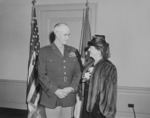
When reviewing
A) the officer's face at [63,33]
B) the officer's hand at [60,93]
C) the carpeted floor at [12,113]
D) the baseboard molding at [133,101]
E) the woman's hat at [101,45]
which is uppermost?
the officer's face at [63,33]

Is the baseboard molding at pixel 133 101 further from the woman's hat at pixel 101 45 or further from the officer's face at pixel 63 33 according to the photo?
the officer's face at pixel 63 33

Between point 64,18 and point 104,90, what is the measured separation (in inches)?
84.8

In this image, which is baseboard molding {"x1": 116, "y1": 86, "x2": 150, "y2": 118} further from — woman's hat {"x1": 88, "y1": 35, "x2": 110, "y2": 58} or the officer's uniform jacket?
woman's hat {"x1": 88, "y1": 35, "x2": 110, "y2": 58}

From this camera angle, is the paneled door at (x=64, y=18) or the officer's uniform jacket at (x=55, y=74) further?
the paneled door at (x=64, y=18)

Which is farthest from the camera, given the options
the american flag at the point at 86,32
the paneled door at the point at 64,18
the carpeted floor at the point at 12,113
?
the carpeted floor at the point at 12,113

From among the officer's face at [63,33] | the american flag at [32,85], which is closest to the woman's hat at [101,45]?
the officer's face at [63,33]

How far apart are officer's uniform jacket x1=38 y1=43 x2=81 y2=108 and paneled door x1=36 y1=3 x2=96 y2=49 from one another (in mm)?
1411

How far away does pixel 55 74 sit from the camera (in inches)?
92.7

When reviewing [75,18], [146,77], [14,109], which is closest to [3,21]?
[75,18]

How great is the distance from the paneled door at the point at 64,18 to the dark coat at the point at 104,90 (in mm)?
1711

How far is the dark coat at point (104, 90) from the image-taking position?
203cm

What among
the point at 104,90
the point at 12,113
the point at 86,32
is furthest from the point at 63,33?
the point at 12,113

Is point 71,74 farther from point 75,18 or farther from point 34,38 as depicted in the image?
point 75,18

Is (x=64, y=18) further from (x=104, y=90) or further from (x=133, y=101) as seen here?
(x=104, y=90)
